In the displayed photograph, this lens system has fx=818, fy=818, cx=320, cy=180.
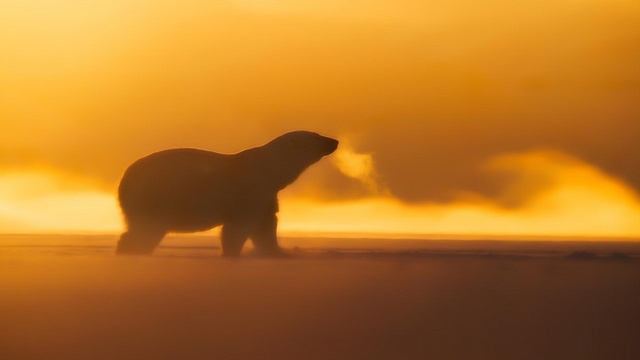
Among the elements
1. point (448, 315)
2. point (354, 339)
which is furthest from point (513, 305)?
point (354, 339)

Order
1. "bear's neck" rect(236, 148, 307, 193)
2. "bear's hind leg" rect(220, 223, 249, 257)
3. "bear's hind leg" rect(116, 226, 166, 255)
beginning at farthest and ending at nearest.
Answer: "bear's neck" rect(236, 148, 307, 193) < "bear's hind leg" rect(116, 226, 166, 255) < "bear's hind leg" rect(220, 223, 249, 257)

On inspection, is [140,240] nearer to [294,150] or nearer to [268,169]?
[268,169]

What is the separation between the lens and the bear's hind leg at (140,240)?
16.2 feet

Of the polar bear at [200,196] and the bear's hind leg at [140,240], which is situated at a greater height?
the polar bear at [200,196]

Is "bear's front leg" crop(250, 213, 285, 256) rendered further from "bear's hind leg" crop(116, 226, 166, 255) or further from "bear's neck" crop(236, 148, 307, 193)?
"bear's hind leg" crop(116, 226, 166, 255)

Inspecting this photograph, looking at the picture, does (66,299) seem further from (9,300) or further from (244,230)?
(244,230)

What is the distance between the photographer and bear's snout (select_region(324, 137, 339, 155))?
511 cm

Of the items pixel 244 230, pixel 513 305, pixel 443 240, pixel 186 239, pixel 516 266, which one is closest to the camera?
pixel 513 305

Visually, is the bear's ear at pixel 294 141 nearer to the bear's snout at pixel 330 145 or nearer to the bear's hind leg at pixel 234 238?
the bear's snout at pixel 330 145

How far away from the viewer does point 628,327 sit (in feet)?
8.71

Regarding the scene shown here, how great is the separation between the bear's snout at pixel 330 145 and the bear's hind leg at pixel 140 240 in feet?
3.75

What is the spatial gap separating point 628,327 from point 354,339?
906 mm

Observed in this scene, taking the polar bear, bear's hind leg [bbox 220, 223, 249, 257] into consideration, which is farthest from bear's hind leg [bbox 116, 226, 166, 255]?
bear's hind leg [bbox 220, 223, 249, 257]

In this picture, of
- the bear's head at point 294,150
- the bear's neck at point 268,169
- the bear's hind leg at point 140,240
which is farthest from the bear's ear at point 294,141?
the bear's hind leg at point 140,240
